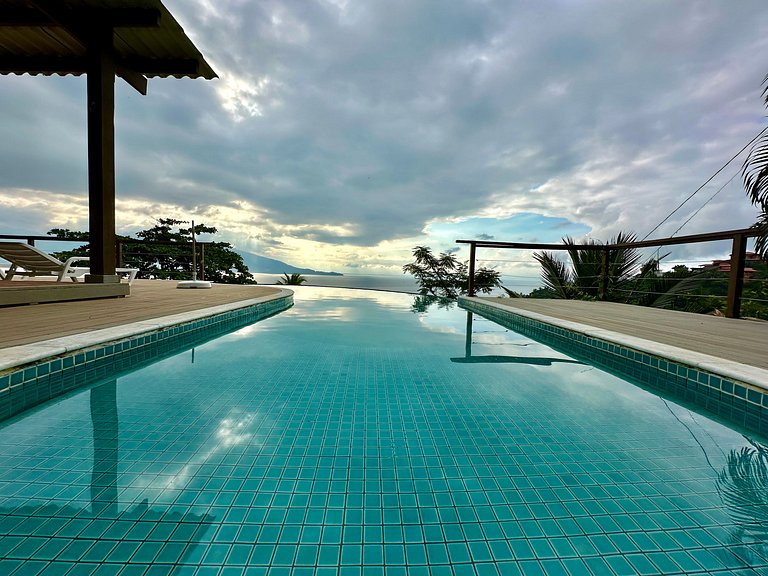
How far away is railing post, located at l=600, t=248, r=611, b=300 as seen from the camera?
5.99 meters

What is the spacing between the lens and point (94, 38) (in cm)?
385

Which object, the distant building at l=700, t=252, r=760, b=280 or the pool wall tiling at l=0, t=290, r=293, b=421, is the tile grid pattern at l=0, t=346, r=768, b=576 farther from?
the distant building at l=700, t=252, r=760, b=280

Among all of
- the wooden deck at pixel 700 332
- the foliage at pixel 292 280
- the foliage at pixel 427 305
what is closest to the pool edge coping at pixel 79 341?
the foliage at pixel 427 305

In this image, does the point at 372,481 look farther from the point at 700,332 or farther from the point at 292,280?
the point at 292,280

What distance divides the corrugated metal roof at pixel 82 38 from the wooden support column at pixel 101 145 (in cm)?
22

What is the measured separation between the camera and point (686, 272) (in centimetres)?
507

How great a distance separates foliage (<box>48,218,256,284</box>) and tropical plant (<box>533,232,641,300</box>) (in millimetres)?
8277

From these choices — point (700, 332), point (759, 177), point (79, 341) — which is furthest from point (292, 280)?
point (759, 177)

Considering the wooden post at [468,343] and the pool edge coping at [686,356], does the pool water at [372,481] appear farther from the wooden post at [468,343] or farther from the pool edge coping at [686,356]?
the wooden post at [468,343]

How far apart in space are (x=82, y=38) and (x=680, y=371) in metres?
6.72

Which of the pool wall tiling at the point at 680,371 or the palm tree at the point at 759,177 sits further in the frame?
the palm tree at the point at 759,177

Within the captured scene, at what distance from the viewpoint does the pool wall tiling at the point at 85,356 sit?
1671 millimetres

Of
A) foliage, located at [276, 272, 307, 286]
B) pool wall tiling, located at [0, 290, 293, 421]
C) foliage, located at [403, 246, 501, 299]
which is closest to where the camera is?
pool wall tiling, located at [0, 290, 293, 421]

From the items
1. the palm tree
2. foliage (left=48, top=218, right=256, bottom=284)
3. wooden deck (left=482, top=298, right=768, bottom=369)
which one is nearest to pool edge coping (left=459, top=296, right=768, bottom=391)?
wooden deck (left=482, top=298, right=768, bottom=369)
